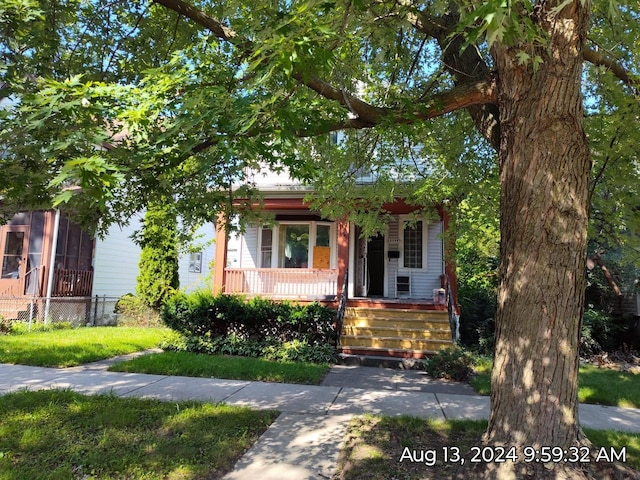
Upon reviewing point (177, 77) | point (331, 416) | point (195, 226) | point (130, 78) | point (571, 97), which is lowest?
point (331, 416)

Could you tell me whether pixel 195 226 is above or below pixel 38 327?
above

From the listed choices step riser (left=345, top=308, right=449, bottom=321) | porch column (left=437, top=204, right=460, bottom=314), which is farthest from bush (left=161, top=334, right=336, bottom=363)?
porch column (left=437, top=204, right=460, bottom=314)

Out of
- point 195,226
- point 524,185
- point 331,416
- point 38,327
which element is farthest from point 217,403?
point 38,327

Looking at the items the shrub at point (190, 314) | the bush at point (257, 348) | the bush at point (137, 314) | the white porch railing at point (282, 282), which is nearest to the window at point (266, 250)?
the white porch railing at point (282, 282)

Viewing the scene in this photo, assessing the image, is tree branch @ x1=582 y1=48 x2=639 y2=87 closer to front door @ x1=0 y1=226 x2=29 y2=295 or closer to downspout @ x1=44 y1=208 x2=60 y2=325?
downspout @ x1=44 y1=208 x2=60 y2=325

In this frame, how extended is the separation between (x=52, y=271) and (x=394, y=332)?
10837 mm

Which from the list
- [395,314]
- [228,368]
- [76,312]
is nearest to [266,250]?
[395,314]

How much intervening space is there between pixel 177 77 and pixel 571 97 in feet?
11.2

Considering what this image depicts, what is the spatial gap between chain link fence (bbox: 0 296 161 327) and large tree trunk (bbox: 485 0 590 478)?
12706 mm

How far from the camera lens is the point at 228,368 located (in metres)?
7.23

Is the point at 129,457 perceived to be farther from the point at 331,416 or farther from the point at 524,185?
the point at 524,185

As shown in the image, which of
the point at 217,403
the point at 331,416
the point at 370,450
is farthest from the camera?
the point at 217,403

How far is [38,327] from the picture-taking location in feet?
37.6

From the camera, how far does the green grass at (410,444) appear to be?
337 centimetres
